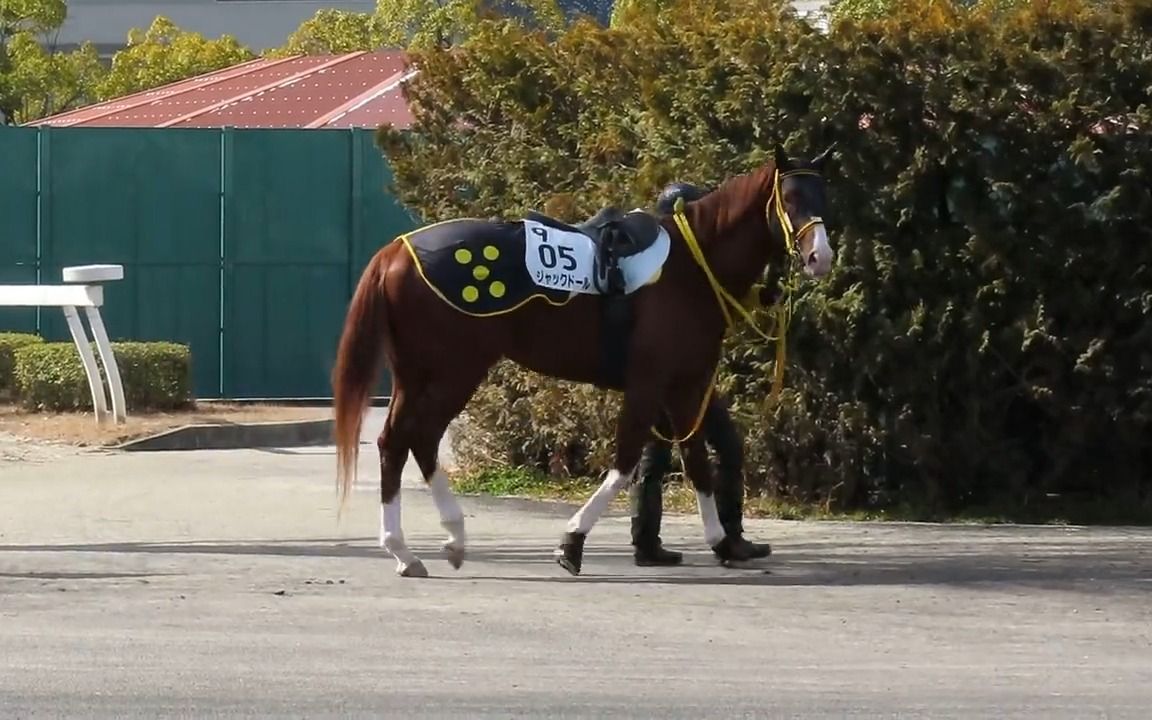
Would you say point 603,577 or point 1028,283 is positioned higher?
point 1028,283

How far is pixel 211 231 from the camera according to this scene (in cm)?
2033

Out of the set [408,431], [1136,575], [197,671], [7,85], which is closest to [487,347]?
[408,431]

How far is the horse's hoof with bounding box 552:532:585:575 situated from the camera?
10.3 m

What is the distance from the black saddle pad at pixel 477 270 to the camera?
33.6 feet

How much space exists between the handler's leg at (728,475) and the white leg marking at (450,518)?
1.41 m

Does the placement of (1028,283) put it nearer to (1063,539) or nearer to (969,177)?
(969,177)

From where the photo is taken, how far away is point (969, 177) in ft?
40.0

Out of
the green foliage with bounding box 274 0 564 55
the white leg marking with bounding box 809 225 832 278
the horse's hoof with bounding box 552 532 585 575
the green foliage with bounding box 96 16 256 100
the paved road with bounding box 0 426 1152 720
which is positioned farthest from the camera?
the green foliage with bounding box 96 16 256 100

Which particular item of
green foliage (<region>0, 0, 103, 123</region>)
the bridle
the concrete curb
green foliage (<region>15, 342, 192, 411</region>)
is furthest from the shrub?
green foliage (<region>0, 0, 103, 123</region>)

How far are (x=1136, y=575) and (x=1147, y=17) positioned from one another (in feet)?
11.3

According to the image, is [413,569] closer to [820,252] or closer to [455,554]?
[455,554]

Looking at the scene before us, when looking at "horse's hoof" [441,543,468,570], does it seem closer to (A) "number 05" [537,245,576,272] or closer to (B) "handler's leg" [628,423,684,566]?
(B) "handler's leg" [628,423,684,566]

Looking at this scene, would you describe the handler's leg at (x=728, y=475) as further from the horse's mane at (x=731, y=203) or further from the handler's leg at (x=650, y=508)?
the horse's mane at (x=731, y=203)

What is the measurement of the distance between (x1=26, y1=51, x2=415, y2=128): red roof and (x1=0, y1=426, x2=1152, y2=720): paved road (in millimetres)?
10311
